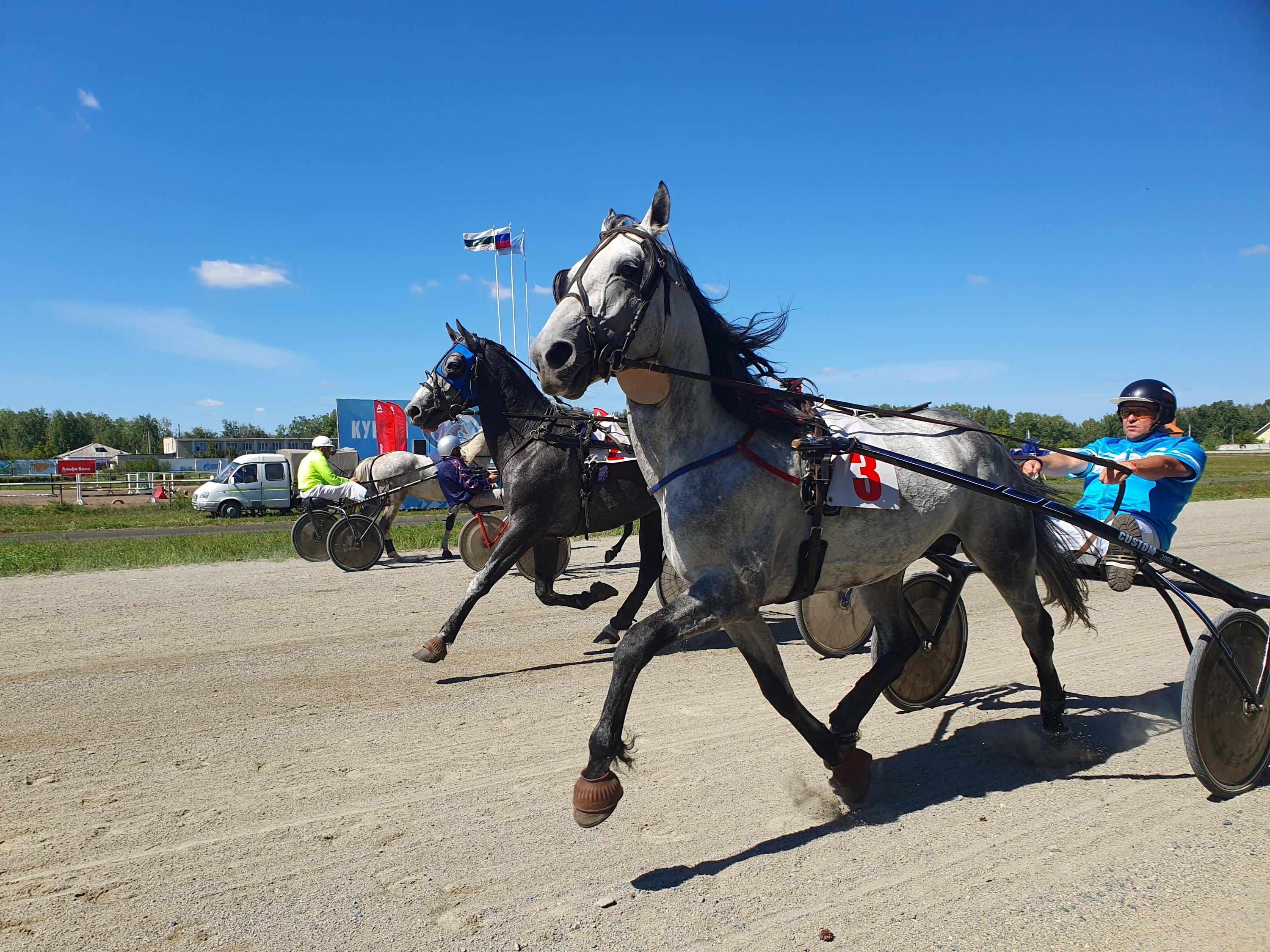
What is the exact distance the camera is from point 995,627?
7.32 m

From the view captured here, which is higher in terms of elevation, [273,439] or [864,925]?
[273,439]

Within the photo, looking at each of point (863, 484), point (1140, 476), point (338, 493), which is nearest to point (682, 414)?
point (863, 484)

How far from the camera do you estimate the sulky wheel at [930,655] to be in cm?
489

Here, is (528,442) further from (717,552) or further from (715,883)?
(715,883)

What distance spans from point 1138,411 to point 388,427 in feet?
77.7

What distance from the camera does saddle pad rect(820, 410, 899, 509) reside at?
3.47 meters

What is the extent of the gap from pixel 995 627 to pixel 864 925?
525cm

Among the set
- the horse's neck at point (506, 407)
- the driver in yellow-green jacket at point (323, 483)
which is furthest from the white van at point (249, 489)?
the horse's neck at point (506, 407)

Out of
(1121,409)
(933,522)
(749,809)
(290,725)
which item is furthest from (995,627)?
(290,725)

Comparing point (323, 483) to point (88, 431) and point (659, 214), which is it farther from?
point (88, 431)

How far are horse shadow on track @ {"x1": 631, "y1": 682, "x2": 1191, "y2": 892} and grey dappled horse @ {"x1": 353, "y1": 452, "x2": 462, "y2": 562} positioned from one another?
7.99 metres

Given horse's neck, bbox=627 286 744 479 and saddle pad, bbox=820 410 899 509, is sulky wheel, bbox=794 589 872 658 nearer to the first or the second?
saddle pad, bbox=820 410 899 509

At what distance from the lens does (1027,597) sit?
4324 millimetres

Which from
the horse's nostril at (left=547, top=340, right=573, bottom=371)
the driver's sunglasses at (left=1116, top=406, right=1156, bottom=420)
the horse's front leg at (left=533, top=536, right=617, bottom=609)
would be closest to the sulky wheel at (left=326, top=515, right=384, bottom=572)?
the horse's front leg at (left=533, top=536, right=617, bottom=609)
